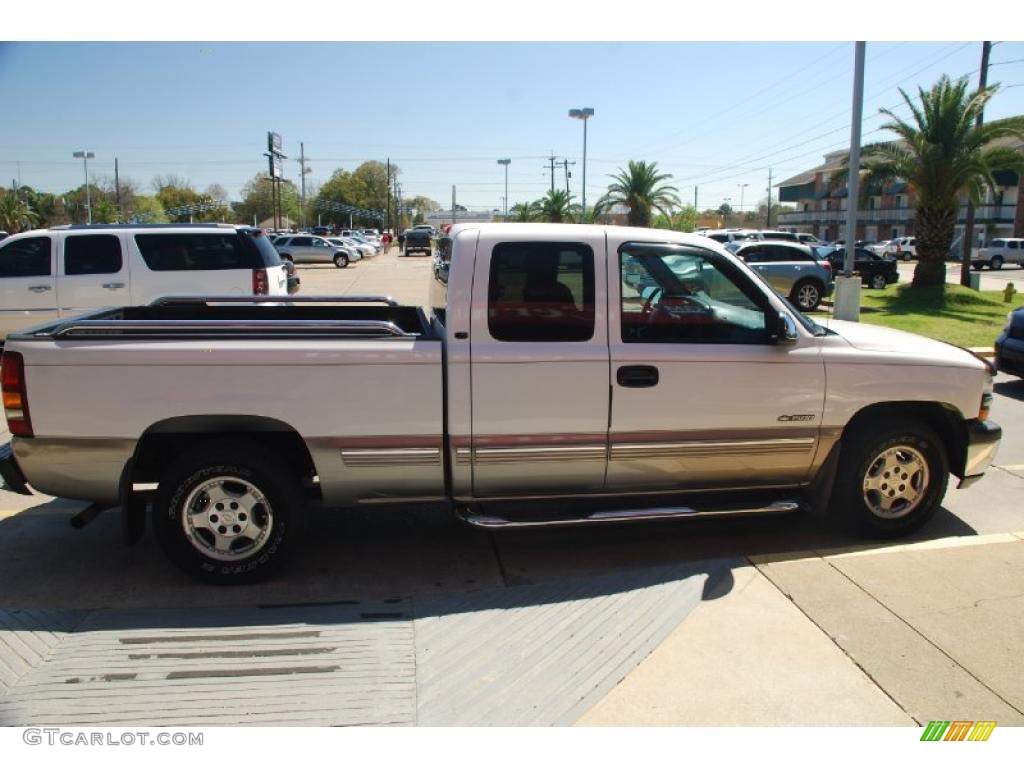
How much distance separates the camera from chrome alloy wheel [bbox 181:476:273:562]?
4160mm

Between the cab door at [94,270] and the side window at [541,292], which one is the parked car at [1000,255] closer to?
the cab door at [94,270]

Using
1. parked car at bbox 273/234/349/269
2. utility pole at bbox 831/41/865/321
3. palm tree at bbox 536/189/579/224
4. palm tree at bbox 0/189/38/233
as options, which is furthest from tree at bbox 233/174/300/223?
utility pole at bbox 831/41/865/321

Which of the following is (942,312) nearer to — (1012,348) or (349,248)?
→ (1012,348)

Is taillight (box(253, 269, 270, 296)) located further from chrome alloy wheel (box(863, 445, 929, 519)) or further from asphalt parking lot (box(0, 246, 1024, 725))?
chrome alloy wheel (box(863, 445, 929, 519))

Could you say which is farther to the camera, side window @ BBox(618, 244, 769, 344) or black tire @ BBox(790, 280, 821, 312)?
black tire @ BBox(790, 280, 821, 312)

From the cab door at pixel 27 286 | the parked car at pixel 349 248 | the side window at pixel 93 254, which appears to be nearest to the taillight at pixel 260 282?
the side window at pixel 93 254

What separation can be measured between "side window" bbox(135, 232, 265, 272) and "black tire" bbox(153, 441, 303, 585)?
23.0 ft

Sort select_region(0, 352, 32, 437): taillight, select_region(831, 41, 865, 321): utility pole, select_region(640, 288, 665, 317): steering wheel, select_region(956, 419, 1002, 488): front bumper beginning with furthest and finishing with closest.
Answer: select_region(831, 41, 865, 321): utility pole < select_region(956, 419, 1002, 488): front bumper < select_region(640, 288, 665, 317): steering wheel < select_region(0, 352, 32, 437): taillight

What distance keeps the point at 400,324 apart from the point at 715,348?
2.15 metres

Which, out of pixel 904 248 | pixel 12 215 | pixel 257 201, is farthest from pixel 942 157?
pixel 257 201

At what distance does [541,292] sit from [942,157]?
19786mm

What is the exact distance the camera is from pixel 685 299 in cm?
461

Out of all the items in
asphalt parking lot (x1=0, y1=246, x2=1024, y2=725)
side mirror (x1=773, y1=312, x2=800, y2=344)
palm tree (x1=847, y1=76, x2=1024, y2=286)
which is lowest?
asphalt parking lot (x1=0, y1=246, x2=1024, y2=725)

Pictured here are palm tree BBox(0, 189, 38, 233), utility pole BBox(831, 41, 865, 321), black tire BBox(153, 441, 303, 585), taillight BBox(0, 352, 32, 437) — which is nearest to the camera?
taillight BBox(0, 352, 32, 437)
